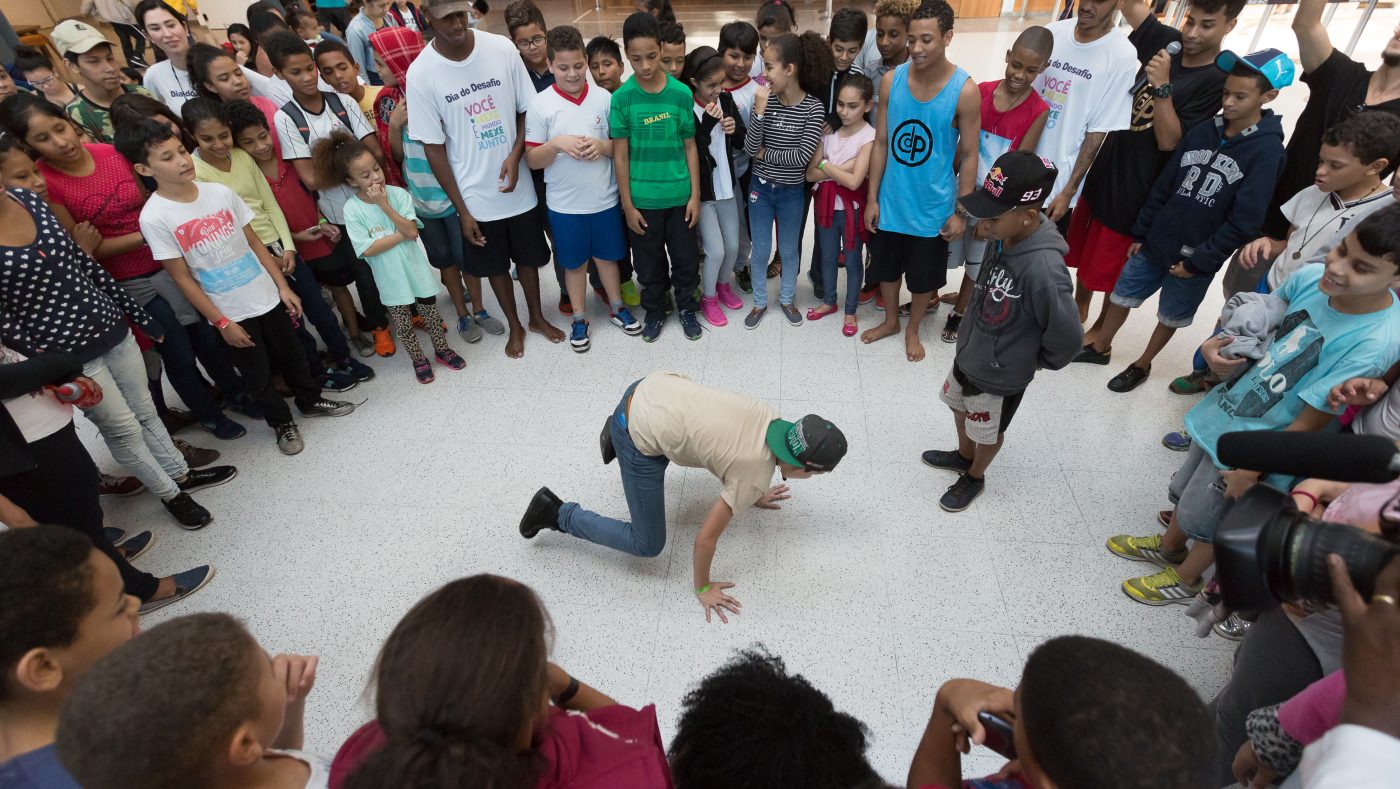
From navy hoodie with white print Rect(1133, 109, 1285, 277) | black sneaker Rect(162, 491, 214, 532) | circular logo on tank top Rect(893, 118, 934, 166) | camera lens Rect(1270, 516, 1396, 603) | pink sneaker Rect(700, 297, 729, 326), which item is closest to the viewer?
camera lens Rect(1270, 516, 1396, 603)

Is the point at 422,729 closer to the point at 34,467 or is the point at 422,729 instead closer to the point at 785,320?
the point at 34,467

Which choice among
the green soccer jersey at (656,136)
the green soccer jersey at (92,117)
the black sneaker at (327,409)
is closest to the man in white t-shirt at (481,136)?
the green soccer jersey at (656,136)

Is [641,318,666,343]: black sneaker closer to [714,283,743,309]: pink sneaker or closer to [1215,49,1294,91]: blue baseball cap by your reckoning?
[714,283,743,309]: pink sneaker

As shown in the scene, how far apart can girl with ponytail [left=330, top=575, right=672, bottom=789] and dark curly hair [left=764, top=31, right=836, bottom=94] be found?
266 centimetres

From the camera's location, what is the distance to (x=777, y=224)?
351cm

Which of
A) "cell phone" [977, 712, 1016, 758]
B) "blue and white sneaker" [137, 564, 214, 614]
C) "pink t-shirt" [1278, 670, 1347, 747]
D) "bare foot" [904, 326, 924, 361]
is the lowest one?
"bare foot" [904, 326, 924, 361]

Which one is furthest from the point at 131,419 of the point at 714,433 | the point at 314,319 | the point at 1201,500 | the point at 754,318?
the point at 1201,500

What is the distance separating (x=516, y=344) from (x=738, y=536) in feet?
5.61

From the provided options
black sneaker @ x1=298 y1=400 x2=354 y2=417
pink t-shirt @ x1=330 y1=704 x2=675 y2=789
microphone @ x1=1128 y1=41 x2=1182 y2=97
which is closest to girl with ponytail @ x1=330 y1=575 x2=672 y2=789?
pink t-shirt @ x1=330 y1=704 x2=675 y2=789

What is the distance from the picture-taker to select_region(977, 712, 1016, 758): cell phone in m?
1.02

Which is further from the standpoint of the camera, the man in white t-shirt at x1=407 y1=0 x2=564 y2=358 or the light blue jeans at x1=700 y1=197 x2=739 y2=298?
the light blue jeans at x1=700 y1=197 x2=739 y2=298

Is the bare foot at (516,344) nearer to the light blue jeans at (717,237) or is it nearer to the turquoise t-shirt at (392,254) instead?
the turquoise t-shirt at (392,254)

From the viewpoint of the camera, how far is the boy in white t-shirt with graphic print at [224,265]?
2.27 meters

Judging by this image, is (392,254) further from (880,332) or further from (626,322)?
(880,332)
